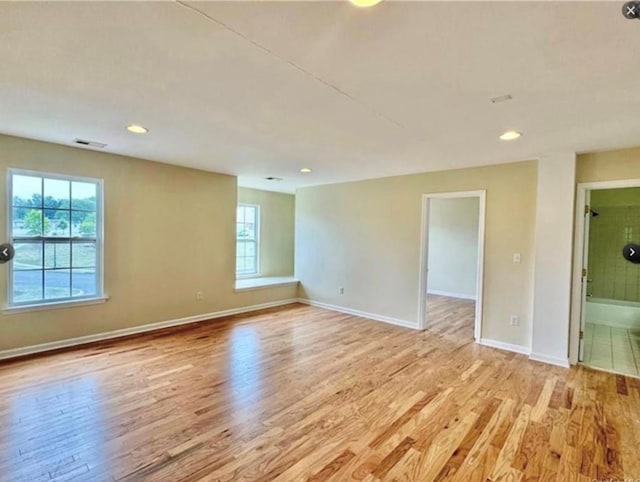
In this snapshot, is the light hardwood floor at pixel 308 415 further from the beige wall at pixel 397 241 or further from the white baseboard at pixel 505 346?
the beige wall at pixel 397 241

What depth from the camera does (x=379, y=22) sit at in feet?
4.85

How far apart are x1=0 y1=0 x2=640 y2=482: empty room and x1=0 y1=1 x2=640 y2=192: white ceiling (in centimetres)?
2

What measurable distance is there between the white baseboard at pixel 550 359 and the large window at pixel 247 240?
5.23m

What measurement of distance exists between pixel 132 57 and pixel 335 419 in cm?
273

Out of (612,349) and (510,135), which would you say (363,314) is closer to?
(612,349)

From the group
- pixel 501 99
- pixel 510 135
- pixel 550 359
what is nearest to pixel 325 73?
pixel 501 99

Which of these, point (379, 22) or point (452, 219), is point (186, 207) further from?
point (452, 219)

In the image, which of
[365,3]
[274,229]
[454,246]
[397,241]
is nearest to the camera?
[365,3]

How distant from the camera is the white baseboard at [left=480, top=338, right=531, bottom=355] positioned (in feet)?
13.0

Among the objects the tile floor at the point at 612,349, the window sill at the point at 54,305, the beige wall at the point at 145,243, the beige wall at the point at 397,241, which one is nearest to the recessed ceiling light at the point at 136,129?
the beige wall at the point at 145,243

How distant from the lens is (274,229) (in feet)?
24.8

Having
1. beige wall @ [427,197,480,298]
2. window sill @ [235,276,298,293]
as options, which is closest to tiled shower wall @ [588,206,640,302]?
beige wall @ [427,197,480,298]

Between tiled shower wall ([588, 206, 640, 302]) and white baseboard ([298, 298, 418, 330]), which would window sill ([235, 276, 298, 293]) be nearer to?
white baseboard ([298, 298, 418, 330])

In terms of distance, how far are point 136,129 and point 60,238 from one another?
1.85 metres
